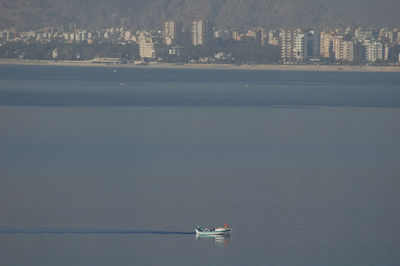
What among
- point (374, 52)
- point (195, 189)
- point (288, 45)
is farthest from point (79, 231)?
point (288, 45)

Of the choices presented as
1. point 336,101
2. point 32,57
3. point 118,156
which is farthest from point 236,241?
point 32,57

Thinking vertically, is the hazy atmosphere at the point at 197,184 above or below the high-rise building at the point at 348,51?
above

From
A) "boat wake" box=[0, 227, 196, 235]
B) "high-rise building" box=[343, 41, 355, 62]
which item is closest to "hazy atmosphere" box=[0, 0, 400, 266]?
"boat wake" box=[0, 227, 196, 235]

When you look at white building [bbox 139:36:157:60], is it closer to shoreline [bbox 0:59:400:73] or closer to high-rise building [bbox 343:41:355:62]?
shoreline [bbox 0:59:400:73]

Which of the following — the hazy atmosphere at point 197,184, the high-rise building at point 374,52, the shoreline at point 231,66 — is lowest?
the shoreline at point 231,66

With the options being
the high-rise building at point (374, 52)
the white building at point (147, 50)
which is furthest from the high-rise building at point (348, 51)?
the white building at point (147, 50)

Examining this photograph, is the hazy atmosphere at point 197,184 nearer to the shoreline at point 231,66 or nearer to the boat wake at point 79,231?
the boat wake at point 79,231

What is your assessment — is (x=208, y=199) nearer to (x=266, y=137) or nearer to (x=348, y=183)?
(x=348, y=183)

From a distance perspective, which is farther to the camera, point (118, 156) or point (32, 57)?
point (32, 57)
